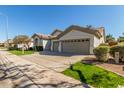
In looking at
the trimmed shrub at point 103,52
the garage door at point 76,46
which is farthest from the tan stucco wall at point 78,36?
the trimmed shrub at point 103,52

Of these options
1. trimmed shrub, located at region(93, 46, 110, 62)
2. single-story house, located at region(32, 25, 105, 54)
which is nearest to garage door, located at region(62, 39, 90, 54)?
single-story house, located at region(32, 25, 105, 54)

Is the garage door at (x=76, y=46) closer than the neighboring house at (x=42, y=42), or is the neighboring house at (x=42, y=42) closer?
the garage door at (x=76, y=46)

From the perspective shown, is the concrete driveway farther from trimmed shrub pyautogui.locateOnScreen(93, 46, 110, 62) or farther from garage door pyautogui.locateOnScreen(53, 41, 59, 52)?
garage door pyautogui.locateOnScreen(53, 41, 59, 52)

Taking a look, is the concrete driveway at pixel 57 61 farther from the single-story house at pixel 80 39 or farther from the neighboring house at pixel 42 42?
the neighboring house at pixel 42 42

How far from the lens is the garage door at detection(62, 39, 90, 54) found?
20047 millimetres

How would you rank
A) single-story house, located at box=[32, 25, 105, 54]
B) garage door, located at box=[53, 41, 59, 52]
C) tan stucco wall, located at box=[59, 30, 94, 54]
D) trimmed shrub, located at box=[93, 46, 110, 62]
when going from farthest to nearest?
1. garage door, located at box=[53, 41, 59, 52]
2. single-story house, located at box=[32, 25, 105, 54]
3. tan stucco wall, located at box=[59, 30, 94, 54]
4. trimmed shrub, located at box=[93, 46, 110, 62]

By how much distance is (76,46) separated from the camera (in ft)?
70.6

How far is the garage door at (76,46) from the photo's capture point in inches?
789

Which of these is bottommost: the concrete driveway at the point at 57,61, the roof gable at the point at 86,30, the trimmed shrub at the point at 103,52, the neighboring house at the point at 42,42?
the concrete driveway at the point at 57,61

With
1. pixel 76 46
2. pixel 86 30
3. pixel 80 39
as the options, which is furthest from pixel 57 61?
pixel 76 46

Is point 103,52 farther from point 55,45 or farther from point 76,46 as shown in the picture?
point 55,45

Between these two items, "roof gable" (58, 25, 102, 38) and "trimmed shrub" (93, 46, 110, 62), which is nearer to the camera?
"trimmed shrub" (93, 46, 110, 62)
